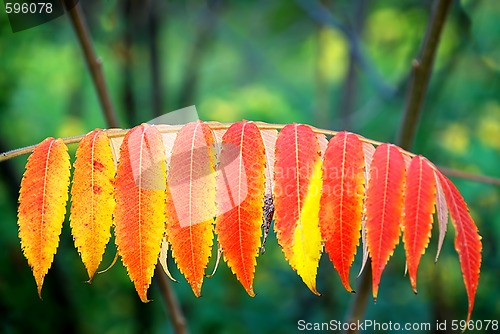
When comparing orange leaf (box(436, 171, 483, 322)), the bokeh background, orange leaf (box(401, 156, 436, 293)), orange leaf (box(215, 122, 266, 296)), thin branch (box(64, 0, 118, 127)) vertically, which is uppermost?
thin branch (box(64, 0, 118, 127))

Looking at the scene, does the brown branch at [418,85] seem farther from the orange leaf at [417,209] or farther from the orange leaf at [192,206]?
the orange leaf at [192,206]

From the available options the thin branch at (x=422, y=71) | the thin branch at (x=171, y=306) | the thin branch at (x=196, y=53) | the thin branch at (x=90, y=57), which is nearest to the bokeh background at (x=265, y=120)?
the thin branch at (x=196, y=53)

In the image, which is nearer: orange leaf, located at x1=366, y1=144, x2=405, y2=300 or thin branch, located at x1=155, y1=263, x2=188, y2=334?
orange leaf, located at x1=366, y1=144, x2=405, y2=300

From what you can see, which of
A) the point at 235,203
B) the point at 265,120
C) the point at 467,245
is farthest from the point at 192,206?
the point at 265,120

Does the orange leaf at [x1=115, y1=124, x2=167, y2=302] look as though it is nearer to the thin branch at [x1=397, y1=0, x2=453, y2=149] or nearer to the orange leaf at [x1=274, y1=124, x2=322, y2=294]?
the orange leaf at [x1=274, y1=124, x2=322, y2=294]

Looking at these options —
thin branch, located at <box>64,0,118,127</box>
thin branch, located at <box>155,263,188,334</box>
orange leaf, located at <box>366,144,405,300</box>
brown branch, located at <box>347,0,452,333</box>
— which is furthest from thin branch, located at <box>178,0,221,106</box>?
orange leaf, located at <box>366,144,405,300</box>

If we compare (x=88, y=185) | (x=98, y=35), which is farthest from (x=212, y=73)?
(x=88, y=185)
